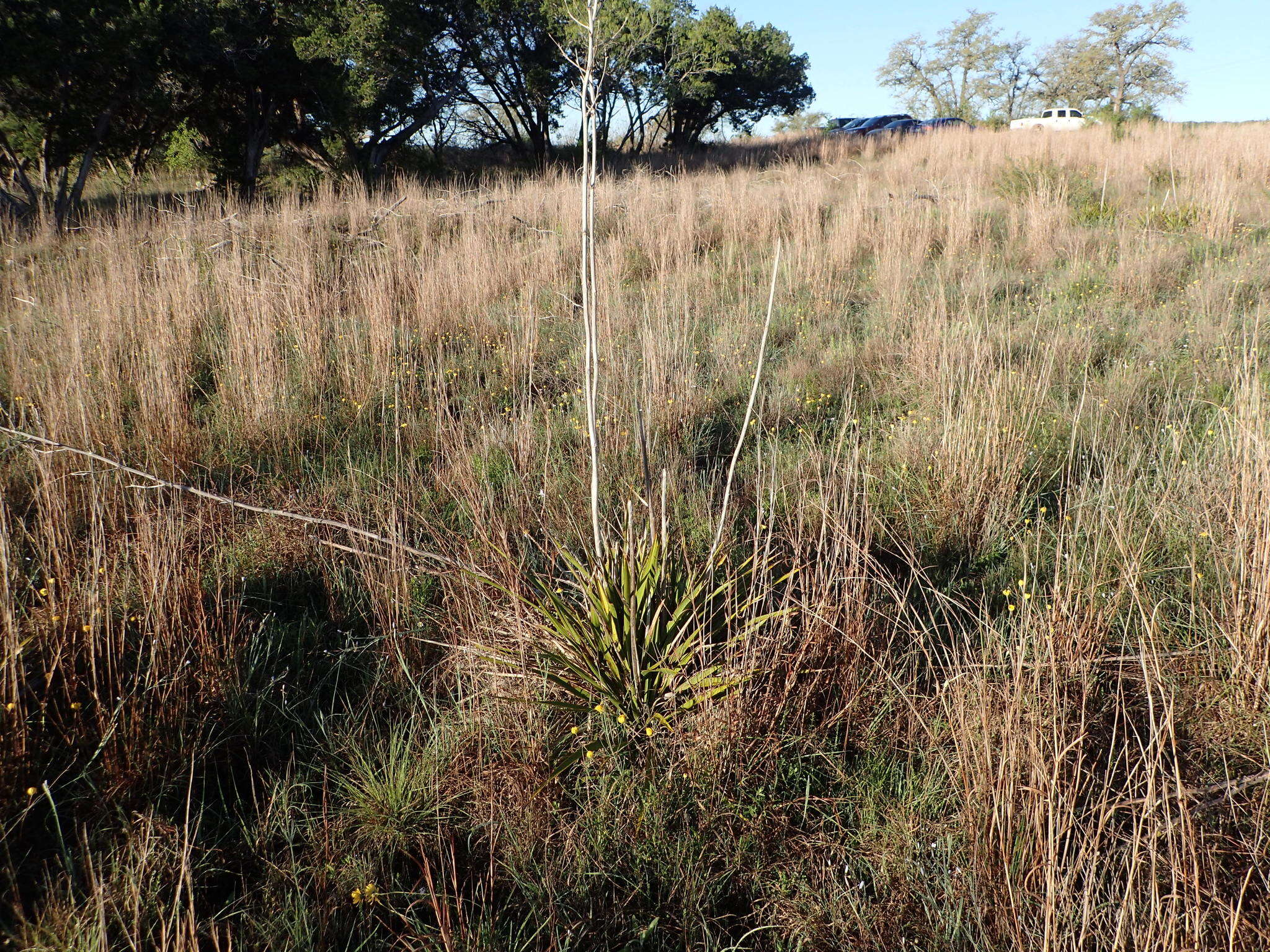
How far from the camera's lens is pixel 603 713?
1.82 metres

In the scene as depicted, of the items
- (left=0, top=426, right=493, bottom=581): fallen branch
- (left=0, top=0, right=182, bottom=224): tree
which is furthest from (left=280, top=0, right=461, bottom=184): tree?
(left=0, top=426, right=493, bottom=581): fallen branch

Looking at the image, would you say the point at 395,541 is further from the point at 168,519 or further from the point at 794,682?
the point at 794,682

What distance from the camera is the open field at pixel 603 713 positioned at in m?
1.43

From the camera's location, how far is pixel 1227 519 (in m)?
2.16

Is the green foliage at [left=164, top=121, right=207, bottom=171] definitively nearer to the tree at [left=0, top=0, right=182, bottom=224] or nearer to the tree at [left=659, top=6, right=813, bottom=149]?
the tree at [left=0, top=0, right=182, bottom=224]

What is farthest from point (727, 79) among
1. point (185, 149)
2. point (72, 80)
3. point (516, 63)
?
point (72, 80)

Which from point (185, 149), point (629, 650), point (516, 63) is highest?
point (516, 63)

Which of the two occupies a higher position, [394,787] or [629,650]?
[629,650]

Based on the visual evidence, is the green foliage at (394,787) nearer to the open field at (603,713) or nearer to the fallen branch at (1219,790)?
the open field at (603,713)

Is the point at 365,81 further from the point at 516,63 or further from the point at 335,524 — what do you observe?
the point at 335,524

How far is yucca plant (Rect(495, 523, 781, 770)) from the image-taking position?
178cm

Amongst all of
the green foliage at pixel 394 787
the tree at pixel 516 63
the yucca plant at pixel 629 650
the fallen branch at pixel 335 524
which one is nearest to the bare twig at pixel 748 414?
the yucca plant at pixel 629 650

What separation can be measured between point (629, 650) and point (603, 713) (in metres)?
0.17

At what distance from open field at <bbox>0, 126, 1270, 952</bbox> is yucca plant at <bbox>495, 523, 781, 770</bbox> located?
47 millimetres
